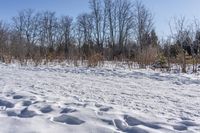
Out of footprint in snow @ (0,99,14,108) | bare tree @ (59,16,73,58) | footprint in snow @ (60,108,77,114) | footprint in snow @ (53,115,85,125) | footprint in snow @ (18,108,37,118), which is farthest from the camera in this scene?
bare tree @ (59,16,73,58)

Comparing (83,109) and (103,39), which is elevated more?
(103,39)

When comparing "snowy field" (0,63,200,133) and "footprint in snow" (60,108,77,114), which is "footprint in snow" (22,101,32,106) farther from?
"footprint in snow" (60,108,77,114)

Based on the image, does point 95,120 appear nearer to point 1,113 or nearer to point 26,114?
point 26,114

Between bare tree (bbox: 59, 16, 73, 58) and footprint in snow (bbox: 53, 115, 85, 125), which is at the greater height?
bare tree (bbox: 59, 16, 73, 58)

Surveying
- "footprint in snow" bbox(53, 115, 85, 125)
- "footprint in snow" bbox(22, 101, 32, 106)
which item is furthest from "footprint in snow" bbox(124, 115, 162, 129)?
"footprint in snow" bbox(22, 101, 32, 106)

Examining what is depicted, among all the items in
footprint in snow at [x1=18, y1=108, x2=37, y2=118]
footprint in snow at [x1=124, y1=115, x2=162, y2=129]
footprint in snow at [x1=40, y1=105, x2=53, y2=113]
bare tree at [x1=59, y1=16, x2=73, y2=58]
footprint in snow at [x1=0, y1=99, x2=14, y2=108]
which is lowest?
footprint in snow at [x1=124, y1=115, x2=162, y2=129]

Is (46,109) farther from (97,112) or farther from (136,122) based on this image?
(136,122)

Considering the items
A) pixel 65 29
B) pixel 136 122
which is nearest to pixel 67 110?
pixel 136 122

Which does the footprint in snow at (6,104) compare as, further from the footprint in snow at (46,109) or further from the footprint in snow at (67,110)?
the footprint in snow at (67,110)

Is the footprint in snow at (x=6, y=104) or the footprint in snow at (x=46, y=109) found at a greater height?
the footprint in snow at (x=6, y=104)

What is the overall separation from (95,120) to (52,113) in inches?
28.6

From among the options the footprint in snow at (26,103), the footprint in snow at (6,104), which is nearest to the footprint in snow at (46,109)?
the footprint in snow at (26,103)

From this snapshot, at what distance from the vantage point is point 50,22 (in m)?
59.3

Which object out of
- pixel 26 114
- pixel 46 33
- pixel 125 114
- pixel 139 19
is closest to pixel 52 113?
pixel 26 114
